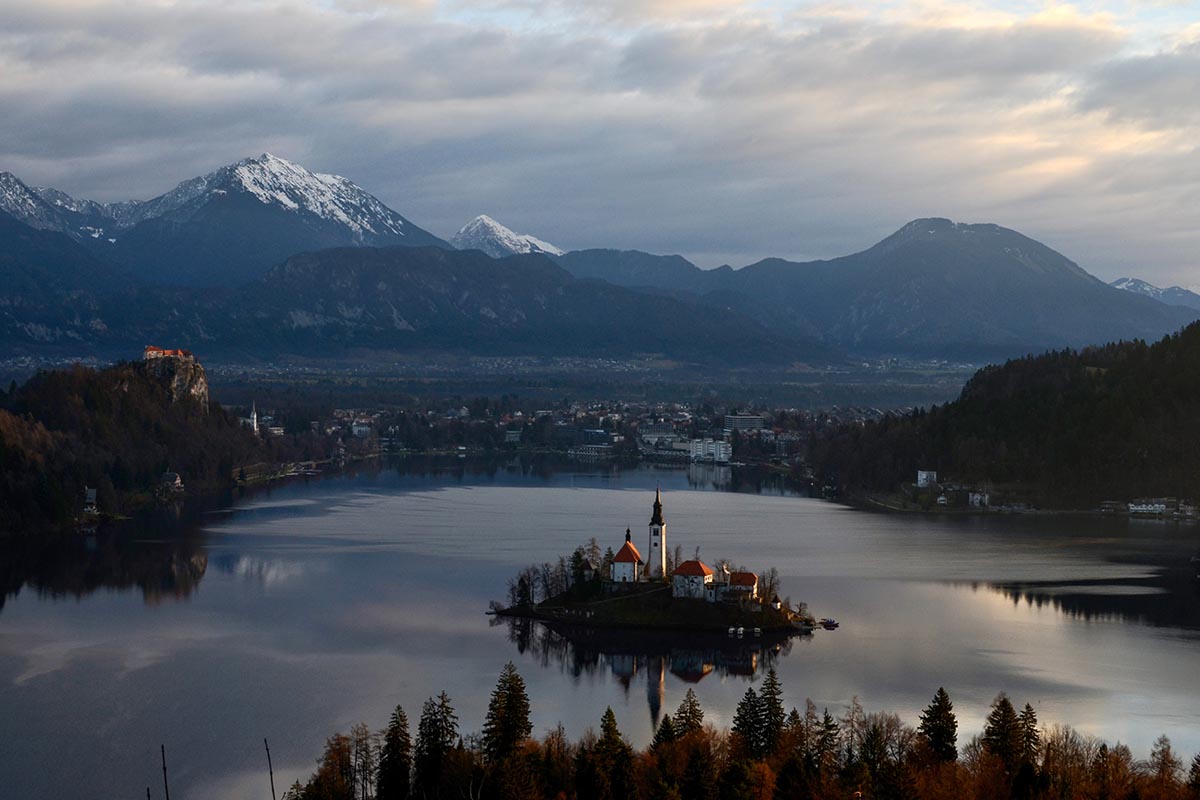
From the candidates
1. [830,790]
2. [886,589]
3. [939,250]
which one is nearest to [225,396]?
[886,589]

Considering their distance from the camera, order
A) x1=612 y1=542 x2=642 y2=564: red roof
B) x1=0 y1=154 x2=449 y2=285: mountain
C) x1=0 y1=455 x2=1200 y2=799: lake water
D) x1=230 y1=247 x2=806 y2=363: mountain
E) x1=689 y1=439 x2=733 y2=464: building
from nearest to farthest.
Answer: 1. x1=0 y1=455 x2=1200 y2=799: lake water
2. x1=612 y1=542 x2=642 y2=564: red roof
3. x1=689 y1=439 x2=733 y2=464: building
4. x1=230 y1=247 x2=806 y2=363: mountain
5. x1=0 y1=154 x2=449 y2=285: mountain

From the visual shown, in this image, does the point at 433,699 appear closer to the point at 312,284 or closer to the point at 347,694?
the point at 347,694

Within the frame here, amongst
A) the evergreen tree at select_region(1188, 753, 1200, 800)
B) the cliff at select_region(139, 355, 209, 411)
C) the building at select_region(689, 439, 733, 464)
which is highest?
the cliff at select_region(139, 355, 209, 411)

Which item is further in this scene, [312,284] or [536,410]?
[312,284]

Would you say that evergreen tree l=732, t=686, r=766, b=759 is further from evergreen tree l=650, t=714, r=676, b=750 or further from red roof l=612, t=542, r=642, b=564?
red roof l=612, t=542, r=642, b=564

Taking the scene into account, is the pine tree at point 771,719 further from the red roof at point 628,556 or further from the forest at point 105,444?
the forest at point 105,444

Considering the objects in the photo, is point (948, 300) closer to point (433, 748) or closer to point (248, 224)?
point (248, 224)

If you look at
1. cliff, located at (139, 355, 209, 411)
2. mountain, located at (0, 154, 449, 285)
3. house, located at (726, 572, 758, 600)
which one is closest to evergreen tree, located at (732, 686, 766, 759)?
house, located at (726, 572, 758, 600)
